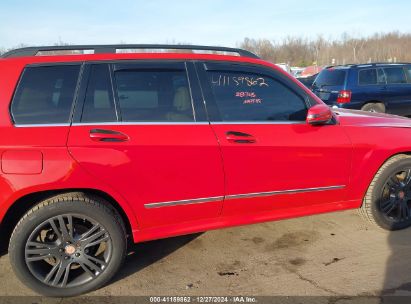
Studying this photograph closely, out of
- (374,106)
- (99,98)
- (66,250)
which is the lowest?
(66,250)

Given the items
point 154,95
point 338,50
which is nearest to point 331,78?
point 154,95

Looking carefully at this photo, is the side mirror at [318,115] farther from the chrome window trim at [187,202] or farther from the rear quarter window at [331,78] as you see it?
the rear quarter window at [331,78]

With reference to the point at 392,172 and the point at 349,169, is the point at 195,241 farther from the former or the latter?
the point at 392,172

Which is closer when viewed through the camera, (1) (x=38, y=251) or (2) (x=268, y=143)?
(1) (x=38, y=251)

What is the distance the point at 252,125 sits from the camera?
10.1 ft

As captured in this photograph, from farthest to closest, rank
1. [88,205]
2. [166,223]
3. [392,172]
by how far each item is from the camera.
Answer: [392,172], [166,223], [88,205]

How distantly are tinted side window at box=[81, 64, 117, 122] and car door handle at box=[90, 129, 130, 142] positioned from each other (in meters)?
0.10

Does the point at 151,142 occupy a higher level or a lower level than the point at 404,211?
higher

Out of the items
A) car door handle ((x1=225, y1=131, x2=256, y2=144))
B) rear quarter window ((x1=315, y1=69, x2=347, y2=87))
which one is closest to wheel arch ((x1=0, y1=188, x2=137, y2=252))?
car door handle ((x1=225, y1=131, x2=256, y2=144))

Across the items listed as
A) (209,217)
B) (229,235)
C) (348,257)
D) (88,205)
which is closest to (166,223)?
(209,217)

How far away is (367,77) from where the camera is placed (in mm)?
9023

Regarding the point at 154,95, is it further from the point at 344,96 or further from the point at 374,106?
the point at 374,106

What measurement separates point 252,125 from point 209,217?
0.84 meters

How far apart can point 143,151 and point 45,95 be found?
2.68 feet
